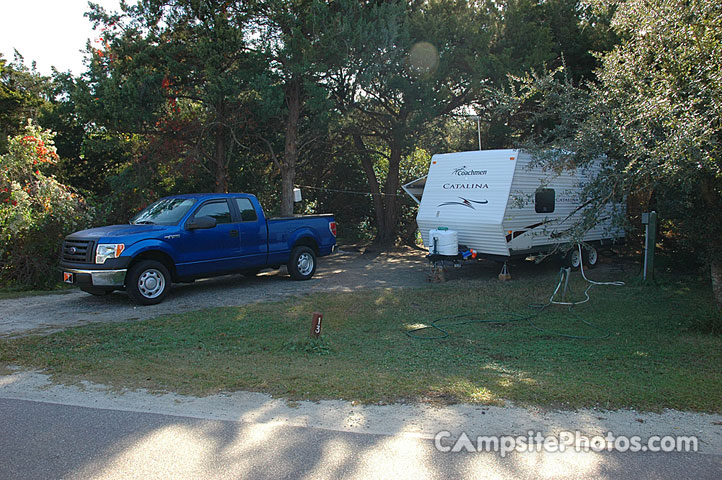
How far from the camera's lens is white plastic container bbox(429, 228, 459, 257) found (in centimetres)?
1242

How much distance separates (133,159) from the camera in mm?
15688

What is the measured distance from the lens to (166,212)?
35.3 feet

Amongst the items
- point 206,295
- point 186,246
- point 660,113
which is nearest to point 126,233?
point 186,246

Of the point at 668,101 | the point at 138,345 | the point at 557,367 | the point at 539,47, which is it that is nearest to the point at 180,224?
the point at 138,345

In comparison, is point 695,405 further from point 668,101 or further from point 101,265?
point 101,265

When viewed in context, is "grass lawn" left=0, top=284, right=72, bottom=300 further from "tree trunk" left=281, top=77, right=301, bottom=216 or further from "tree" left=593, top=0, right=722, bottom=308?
"tree" left=593, top=0, right=722, bottom=308

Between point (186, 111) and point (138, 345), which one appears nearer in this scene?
point (138, 345)

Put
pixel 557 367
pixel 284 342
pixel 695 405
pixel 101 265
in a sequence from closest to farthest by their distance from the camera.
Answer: pixel 695 405
pixel 557 367
pixel 284 342
pixel 101 265

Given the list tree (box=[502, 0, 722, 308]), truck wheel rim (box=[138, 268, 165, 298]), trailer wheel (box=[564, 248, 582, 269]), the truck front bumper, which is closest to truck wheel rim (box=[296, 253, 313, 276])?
truck wheel rim (box=[138, 268, 165, 298])

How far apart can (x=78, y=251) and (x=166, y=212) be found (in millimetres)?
1784

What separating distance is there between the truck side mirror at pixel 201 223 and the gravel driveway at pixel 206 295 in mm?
1375

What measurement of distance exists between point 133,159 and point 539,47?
12243mm

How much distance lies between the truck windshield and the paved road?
6.41m

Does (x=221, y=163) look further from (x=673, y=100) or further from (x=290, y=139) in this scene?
(x=673, y=100)
